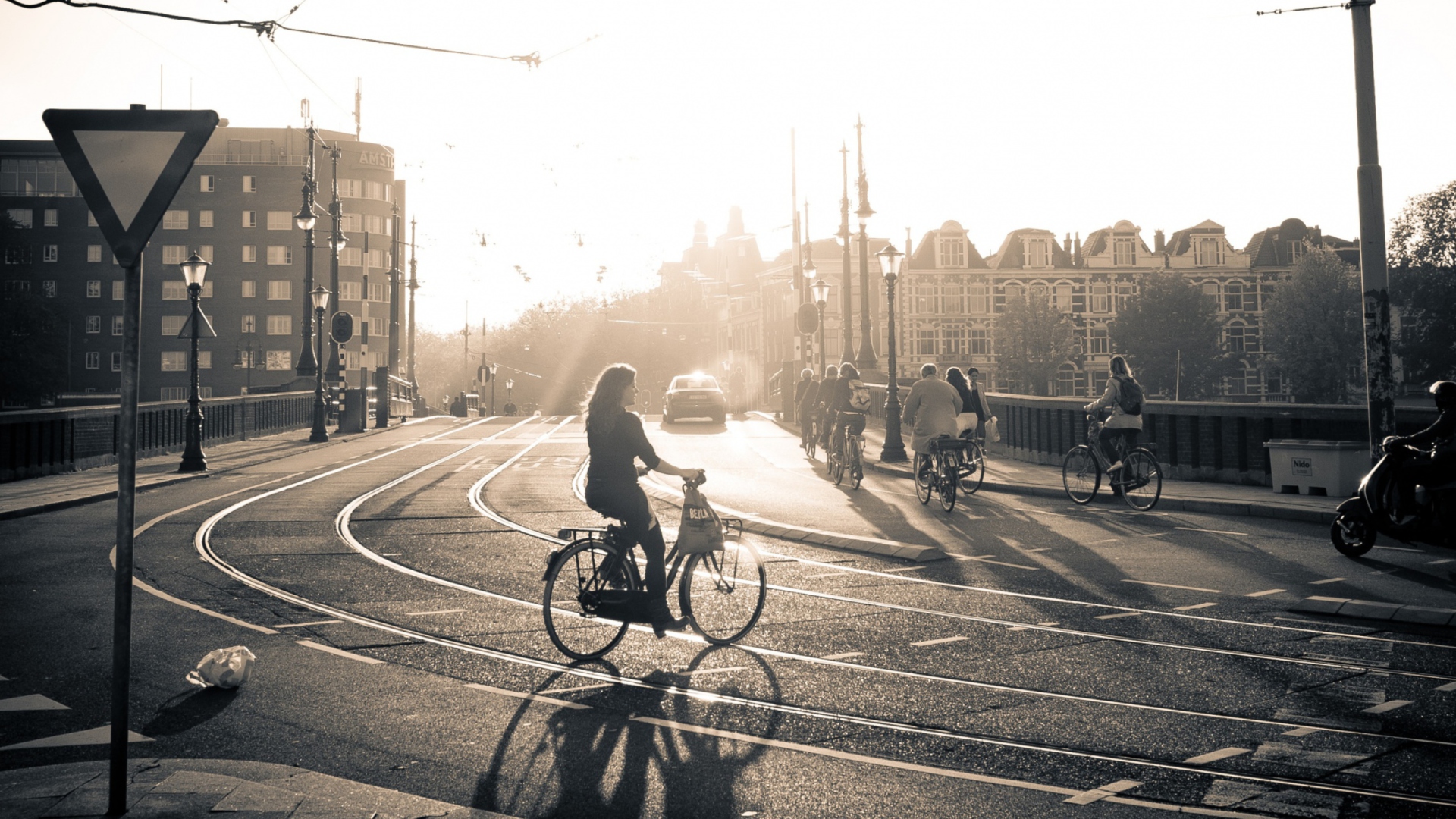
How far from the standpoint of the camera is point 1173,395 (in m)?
80.2

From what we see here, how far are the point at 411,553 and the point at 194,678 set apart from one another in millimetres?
4729

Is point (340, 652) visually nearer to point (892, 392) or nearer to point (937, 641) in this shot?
point (937, 641)

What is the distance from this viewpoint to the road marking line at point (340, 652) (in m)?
6.66

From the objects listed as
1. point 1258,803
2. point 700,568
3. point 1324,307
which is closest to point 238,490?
point 700,568

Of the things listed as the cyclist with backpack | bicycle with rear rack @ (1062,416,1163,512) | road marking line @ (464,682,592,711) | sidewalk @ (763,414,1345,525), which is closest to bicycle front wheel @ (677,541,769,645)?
road marking line @ (464,682,592,711)

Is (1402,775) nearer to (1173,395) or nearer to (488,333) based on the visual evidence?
(1173,395)

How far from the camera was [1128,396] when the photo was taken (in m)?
14.6

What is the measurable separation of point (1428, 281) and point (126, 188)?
70028 millimetres

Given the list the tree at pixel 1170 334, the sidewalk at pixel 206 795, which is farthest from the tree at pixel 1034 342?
the sidewalk at pixel 206 795

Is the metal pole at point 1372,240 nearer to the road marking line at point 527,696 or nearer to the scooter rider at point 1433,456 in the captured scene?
the scooter rider at point 1433,456

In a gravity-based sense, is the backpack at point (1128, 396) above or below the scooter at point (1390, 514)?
above

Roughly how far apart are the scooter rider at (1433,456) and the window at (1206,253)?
7855 centimetres

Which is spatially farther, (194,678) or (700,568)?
(700,568)

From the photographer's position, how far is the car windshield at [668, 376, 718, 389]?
36500mm
